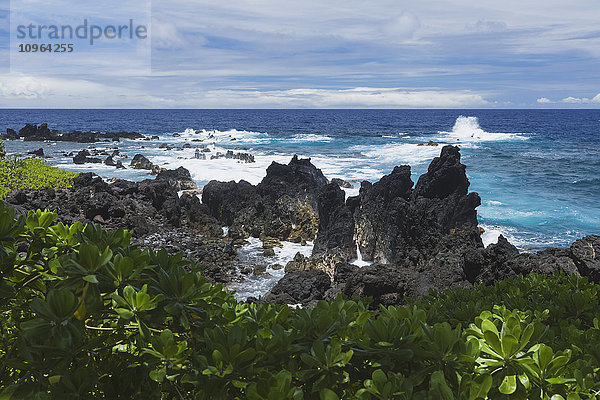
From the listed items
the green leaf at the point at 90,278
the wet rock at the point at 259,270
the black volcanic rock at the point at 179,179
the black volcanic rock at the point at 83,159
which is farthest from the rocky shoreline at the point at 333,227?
the black volcanic rock at the point at 83,159

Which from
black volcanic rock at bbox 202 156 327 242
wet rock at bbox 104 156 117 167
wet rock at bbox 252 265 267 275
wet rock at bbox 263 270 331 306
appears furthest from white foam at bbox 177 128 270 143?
wet rock at bbox 263 270 331 306

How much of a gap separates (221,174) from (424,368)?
Result: 28.6 metres

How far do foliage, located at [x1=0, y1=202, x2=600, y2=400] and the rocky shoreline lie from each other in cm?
636

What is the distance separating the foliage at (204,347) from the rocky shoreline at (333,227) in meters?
6.36

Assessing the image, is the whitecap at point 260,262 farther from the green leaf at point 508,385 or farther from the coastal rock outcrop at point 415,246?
the green leaf at point 508,385

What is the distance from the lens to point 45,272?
199cm

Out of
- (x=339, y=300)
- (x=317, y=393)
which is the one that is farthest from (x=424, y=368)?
(x=339, y=300)

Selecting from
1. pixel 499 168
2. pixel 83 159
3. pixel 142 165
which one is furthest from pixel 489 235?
pixel 83 159

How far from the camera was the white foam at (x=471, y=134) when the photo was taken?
60.2m

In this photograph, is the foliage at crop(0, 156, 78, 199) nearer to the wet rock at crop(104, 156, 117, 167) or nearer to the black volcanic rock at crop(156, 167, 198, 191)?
the black volcanic rock at crop(156, 167, 198, 191)

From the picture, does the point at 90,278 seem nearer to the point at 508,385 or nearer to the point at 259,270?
the point at 508,385

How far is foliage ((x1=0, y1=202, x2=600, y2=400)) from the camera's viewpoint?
1.67 metres

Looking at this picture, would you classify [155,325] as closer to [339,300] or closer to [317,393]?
[317,393]

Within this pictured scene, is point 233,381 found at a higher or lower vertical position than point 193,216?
higher
